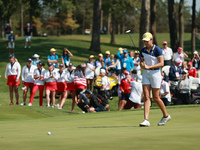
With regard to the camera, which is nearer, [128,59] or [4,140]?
[4,140]

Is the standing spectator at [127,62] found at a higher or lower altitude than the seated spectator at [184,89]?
higher

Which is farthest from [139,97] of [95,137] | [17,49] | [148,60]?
[17,49]

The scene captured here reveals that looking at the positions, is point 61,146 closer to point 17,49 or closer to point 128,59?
point 128,59

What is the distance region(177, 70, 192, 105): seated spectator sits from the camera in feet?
63.6

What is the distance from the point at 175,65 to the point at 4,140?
52.1ft

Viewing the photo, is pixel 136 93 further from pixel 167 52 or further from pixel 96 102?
pixel 167 52

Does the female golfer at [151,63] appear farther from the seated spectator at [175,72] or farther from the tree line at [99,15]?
the tree line at [99,15]

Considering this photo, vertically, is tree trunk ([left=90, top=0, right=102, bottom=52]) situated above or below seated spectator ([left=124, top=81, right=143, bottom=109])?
above

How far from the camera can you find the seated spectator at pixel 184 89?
1939 cm

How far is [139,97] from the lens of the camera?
17.6m

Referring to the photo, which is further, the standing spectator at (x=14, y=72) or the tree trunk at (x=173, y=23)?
the tree trunk at (x=173, y=23)

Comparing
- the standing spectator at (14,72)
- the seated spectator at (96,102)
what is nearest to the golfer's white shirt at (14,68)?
the standing spectator at (14,72)

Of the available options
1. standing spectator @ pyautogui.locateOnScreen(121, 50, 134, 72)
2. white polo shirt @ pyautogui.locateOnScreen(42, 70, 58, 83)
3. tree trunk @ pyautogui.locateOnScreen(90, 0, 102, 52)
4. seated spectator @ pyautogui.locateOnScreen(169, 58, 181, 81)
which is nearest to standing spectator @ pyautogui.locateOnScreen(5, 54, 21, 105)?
white polo shirt @ pyautogui.locateOnScreen(42, 70, 58, 83)

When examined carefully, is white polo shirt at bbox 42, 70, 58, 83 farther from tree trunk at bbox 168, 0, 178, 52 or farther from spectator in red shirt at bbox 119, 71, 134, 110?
tree trunk at bbox 168, 0, 178, 52
